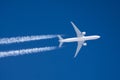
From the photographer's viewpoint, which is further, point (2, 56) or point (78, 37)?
point (78, 37)

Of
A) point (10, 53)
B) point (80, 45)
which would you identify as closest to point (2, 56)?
point (10, 53)

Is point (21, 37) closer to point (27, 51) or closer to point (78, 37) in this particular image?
point (27, 51)

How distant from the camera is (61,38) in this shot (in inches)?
640

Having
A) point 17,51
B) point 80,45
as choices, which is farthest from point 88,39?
point 17,51

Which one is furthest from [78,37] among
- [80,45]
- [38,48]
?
[38,48]

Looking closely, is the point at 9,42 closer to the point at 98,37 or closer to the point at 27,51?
the point at 27,51

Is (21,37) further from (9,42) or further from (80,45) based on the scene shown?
A: (80,45)

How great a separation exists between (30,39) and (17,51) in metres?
0.86

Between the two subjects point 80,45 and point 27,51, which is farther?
point 80,45

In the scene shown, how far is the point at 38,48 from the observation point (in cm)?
1579

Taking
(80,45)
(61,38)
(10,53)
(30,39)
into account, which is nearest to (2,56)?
(10,53)

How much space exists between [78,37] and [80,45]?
1.37ft

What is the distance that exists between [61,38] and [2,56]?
10.0 ft

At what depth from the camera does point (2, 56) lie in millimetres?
14969
